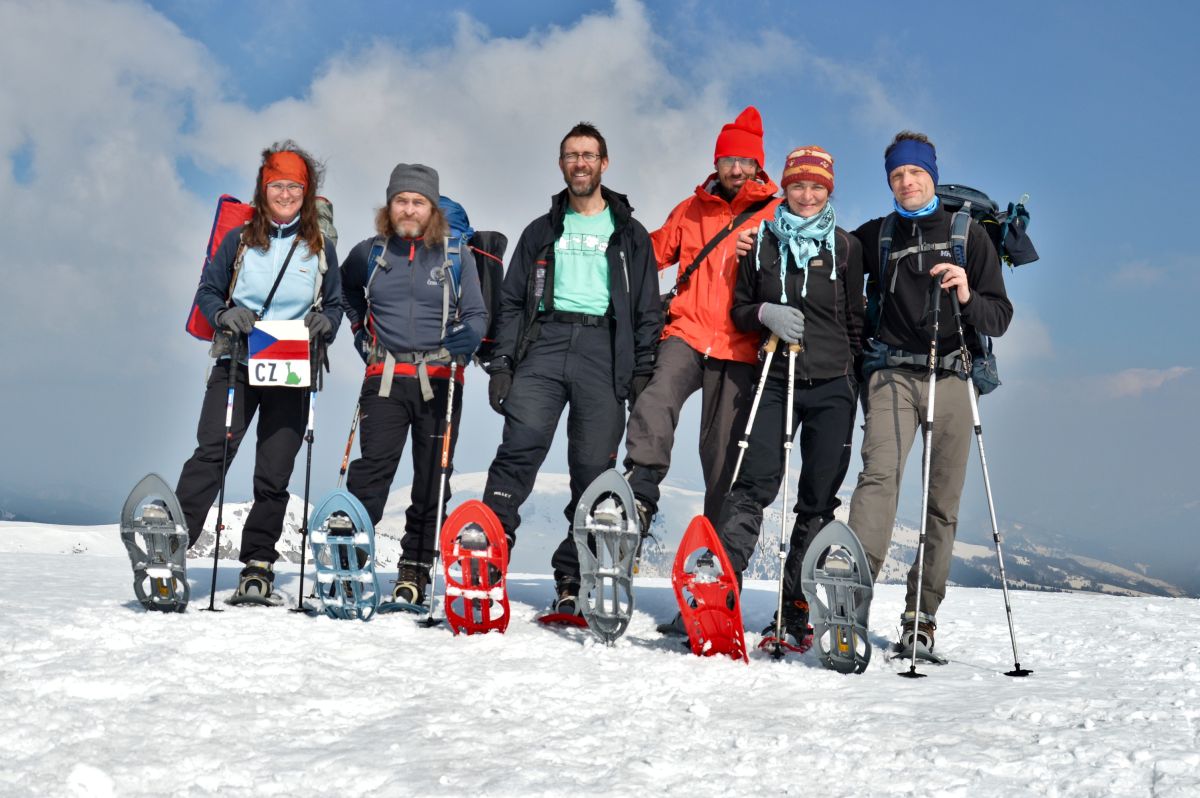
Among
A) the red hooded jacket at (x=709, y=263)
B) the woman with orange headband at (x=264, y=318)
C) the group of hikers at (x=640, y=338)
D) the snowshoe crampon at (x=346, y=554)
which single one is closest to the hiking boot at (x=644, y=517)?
the group of hikers at (x=640, y=338)

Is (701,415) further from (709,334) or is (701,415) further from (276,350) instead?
(276,350)

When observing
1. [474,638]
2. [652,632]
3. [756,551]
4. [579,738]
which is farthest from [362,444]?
[579,738]

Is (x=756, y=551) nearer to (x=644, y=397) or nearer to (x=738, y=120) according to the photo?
(x=644, y=397)

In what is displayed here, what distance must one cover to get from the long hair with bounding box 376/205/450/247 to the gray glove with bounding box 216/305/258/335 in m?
1.13

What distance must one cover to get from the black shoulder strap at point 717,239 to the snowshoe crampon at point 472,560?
227 centimetres

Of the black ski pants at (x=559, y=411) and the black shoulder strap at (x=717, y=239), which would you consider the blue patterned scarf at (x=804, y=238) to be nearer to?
the black shoulder strap at (x=717, y=239)

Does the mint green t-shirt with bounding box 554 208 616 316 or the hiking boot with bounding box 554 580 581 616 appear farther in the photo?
the mint green t-shirt with bounding box 554 208 616 316

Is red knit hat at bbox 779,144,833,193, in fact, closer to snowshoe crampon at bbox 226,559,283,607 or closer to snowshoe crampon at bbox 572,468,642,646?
snowshoe crampon at bbox 572,468,642,646

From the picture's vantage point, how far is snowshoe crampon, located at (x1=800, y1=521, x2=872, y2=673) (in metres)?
4.94

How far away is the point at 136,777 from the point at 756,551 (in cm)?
371

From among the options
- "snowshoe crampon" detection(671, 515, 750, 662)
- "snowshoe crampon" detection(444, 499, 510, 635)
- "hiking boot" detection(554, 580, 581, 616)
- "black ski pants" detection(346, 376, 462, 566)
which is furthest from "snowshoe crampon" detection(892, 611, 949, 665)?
"black ski pants" detection(346, 376, 462, 566)

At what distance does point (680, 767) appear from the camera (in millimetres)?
3428

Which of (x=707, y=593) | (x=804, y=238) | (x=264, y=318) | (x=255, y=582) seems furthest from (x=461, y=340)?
(x=707, y=593)

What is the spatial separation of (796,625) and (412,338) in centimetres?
336
